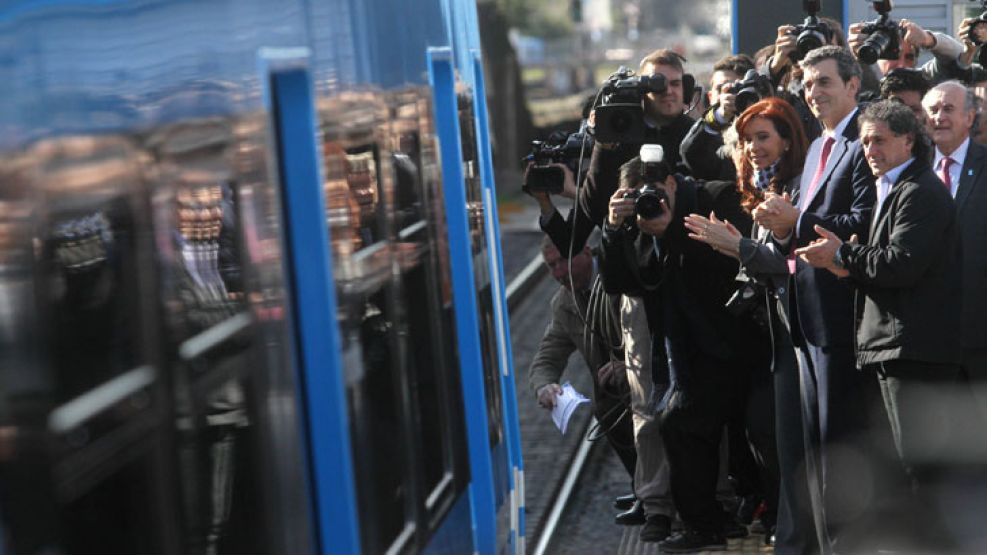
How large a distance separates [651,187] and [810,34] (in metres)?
1.09

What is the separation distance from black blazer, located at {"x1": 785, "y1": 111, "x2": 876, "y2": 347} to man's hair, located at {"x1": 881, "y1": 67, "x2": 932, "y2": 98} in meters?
0.93

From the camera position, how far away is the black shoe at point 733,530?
6.85m

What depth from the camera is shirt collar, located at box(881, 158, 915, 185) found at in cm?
544

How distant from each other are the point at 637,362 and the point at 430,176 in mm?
3154

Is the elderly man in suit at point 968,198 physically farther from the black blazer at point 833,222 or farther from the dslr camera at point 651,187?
the dslr camera at point 651,187

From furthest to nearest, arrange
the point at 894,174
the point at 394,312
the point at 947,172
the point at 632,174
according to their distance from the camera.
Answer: the point at 632,174
the point at 947,172
the point at 894,174
the point at 394,312

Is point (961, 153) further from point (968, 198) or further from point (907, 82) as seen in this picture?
point (907, 82)

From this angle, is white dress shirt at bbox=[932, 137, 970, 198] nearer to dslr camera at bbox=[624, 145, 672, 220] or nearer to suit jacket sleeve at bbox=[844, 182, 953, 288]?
suit jacket sleeve at bbox=[844, 182, 953, 288]

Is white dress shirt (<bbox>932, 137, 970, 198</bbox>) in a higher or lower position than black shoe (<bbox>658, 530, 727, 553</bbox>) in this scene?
higher

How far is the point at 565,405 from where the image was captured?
22.5 feet

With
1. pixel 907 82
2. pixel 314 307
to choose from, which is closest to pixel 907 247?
pixel 907 82

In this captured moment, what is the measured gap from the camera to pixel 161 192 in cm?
210

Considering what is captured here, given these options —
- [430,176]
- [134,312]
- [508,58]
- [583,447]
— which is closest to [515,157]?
[508,58]

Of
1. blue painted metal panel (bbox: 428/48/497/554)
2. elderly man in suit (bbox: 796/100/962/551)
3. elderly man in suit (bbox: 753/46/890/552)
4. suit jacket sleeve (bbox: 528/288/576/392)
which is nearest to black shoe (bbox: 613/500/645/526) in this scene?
suit jacket sleeve (bbox: 528/288/576/392)
